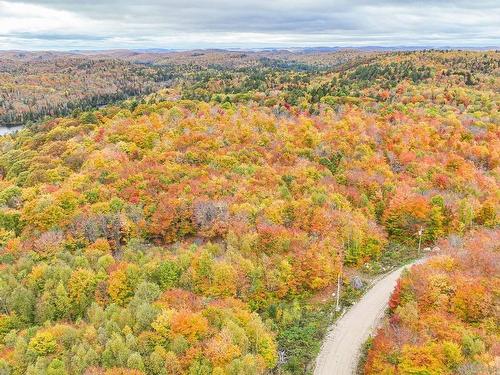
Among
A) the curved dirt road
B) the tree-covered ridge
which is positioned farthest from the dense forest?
the curved dirt road

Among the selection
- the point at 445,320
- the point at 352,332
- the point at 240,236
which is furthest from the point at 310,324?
the point at 240,236

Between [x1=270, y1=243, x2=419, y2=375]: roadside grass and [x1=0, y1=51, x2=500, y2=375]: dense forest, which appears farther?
[x1=270, y1=243, x2=419, y2=375]: roadside grass

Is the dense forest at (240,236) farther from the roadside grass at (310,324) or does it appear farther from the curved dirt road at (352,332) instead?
the curved dirt road at (352,332)

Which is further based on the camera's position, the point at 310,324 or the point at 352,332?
the point at 310,324

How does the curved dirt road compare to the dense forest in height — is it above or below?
below

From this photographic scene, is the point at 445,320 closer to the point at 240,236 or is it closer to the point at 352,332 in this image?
the point at 352,332

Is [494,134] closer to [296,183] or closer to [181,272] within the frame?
Answer: [296,183]

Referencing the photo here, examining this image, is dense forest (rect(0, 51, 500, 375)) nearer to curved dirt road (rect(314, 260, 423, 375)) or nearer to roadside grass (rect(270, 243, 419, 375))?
roadside grass (rect(270, 243, 419, 375))

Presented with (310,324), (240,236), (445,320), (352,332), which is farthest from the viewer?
(240,236)
